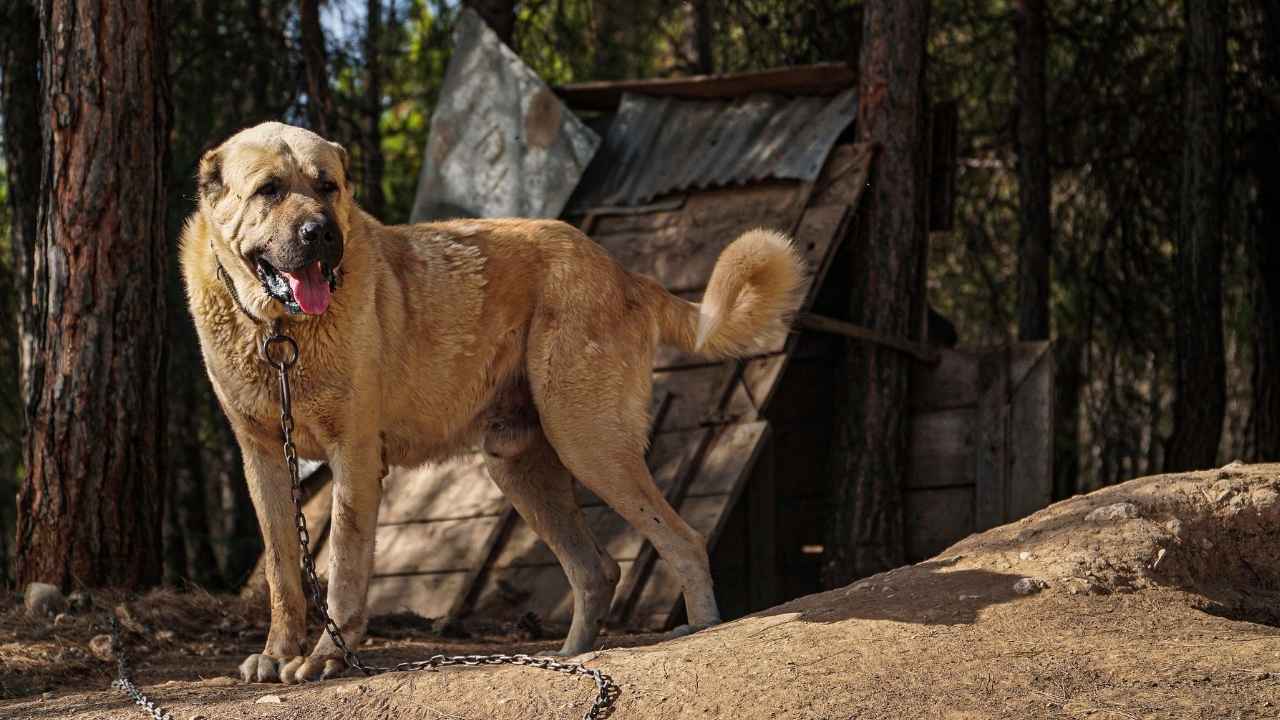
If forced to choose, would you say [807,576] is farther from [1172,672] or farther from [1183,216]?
[1172,672]

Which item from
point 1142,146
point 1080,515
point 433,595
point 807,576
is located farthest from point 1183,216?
point 433,595

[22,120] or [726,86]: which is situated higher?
[726,86]

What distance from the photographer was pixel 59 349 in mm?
6707

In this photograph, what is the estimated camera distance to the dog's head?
15.3 feet

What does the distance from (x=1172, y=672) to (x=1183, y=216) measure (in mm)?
6136

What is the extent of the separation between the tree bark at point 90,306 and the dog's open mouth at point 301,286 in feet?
7.61

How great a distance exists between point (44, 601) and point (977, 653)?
4.36 meters

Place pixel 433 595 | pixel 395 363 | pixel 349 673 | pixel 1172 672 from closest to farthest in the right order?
pixel 1172 672 → pixel 349 673 → pixel 395 363 → pixel 433 595

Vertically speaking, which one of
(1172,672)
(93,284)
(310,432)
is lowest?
(1172,672)

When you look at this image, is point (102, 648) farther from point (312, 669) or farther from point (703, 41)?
point (703, 41)

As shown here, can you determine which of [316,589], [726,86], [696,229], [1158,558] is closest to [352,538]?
[316,589]

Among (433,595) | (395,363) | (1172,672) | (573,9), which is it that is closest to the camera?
(1172,672)

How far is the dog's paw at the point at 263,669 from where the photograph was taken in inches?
195

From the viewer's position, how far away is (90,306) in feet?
22.0
